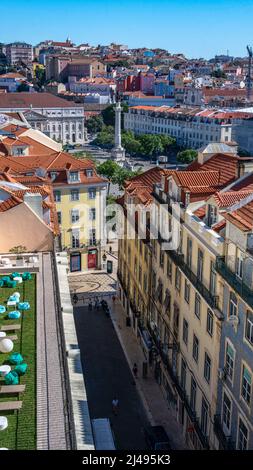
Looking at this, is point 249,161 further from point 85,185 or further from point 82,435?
point 85,185

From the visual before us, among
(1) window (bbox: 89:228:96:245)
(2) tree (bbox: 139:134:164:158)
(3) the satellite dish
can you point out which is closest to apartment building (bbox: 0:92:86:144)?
(2) tree (bbox: 139:134:164:158)

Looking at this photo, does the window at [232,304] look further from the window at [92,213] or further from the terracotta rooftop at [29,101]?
the terracotta rooftop at [29,101]

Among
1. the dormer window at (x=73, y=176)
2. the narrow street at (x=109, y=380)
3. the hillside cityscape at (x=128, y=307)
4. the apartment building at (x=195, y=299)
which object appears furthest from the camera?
the dormer window at (x=73, y=176)

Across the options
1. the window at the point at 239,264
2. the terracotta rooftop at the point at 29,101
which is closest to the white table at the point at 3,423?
the window at the point at 239,264

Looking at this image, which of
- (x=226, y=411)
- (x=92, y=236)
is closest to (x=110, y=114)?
(x=92, y=236)

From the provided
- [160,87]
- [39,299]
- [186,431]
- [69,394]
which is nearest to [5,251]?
[39,299]

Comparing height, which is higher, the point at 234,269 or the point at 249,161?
the point at 249,161
